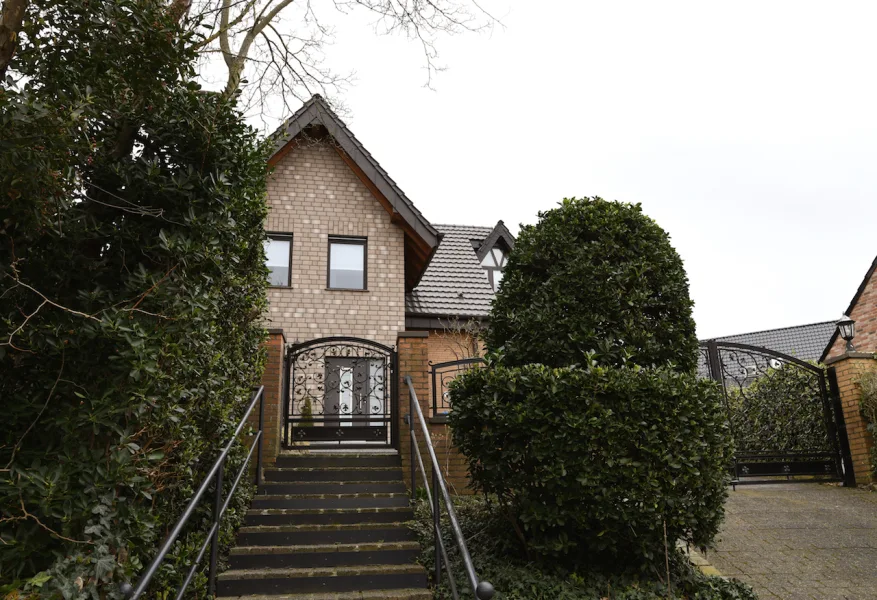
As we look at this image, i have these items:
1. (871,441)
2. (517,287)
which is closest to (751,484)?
(871,441)

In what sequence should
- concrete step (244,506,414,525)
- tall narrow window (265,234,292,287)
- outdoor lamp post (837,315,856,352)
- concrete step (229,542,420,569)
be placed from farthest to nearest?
tall narrow window (265,234,292,287) < outdoor lamp post (837,315,856,352) < concrete step (244,506,414,525) < concrete step (229,542,420,569)

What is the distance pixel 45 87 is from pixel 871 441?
9998mm

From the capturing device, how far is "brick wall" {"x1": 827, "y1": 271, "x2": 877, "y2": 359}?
36.7 feet

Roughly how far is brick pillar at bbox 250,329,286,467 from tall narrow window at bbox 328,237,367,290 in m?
5.09

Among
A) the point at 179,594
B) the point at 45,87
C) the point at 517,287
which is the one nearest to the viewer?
the point at 45,87

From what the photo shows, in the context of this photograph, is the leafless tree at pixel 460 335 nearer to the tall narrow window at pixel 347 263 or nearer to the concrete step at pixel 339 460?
the tall narrow window at pixel 347 263

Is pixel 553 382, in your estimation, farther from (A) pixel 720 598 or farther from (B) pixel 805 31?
(B) pixel 805 31

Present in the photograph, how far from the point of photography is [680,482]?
4.10 metres

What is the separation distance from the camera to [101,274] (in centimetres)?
299

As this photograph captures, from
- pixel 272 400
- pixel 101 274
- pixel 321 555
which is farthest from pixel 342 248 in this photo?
pixel 101 274

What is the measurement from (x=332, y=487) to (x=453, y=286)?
8.55 m

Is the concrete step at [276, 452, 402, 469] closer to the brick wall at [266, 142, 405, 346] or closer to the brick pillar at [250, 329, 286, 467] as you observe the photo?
the brick pillar at [250, 329, 286, 467]

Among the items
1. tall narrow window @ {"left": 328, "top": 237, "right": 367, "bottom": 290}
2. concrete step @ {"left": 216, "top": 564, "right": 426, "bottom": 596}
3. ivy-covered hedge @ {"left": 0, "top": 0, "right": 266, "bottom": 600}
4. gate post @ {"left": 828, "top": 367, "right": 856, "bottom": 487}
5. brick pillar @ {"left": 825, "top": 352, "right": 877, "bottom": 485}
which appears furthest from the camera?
tall narrow window @ {"left": 328, "top": 237, "right": 367, "bottom": 290}

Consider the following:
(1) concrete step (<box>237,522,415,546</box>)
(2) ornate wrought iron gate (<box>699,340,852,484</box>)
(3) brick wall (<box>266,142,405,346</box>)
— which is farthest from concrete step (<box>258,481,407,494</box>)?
(3) brick wall (<box>266,142,405,346</box>)
